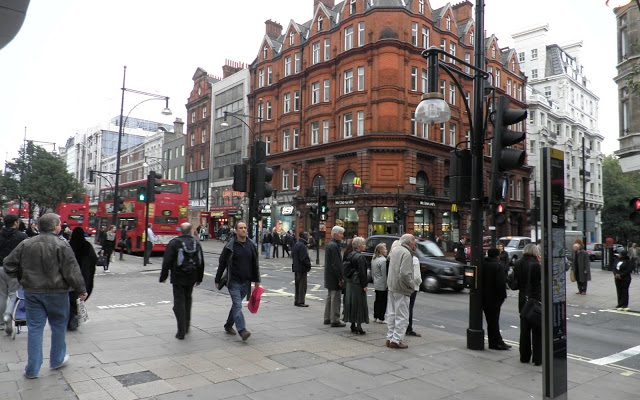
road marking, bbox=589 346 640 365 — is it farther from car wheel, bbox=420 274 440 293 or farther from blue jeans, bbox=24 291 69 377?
blue jeans, bbox=24 291 69 377

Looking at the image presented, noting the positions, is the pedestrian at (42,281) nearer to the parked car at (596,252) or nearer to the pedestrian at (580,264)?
the pedestrian at (580,264)

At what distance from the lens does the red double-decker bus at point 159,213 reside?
2573cm

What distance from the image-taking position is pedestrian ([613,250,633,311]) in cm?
1284

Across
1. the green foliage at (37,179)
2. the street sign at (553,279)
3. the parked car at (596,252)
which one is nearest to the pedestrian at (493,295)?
the street sign at (553,279)

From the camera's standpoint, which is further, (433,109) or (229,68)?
(229,68)

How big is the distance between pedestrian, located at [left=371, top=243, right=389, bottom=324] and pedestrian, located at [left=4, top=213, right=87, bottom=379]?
213 inches

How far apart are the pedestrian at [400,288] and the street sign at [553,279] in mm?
2940

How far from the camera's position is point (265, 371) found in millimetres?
5820

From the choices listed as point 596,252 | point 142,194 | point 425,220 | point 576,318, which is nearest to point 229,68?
point 425,220

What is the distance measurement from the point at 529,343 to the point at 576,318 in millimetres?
5993

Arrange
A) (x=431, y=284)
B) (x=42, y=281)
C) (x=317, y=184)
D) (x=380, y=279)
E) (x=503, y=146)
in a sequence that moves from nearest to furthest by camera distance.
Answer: (x=42, y=281), (x=503, y=146), (x=380, y=279), (x=431, y=284), (x=317, y=184)

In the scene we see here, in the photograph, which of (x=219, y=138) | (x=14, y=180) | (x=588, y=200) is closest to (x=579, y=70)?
(x=588, y=200)

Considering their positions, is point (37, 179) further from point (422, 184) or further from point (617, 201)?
point (617, 201)

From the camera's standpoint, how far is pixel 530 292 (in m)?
6.72
